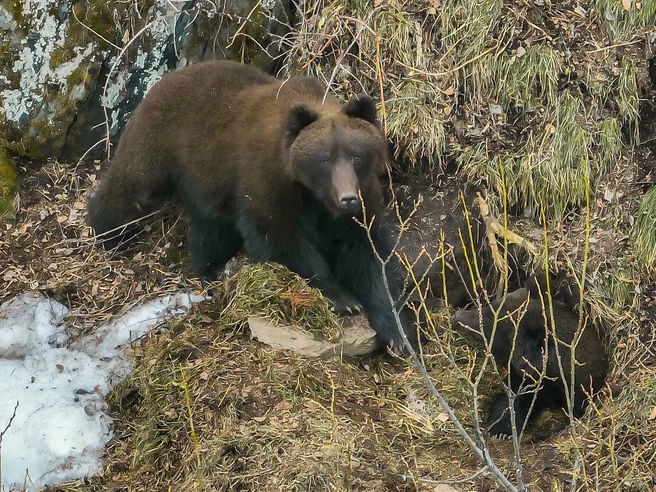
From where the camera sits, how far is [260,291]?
21.0 feet

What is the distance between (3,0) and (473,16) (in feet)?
12.9

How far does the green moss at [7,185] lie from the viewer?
7969 millimetres

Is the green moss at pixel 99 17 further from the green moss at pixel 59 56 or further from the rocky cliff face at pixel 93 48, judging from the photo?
the green moss at pixel 59 56

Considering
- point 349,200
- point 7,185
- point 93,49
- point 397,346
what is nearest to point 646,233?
point 397,346

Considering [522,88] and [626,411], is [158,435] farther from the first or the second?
[522,88]

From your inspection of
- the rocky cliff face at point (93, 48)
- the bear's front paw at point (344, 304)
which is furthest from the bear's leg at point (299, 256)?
the rocky cliff face at point (93, 48)

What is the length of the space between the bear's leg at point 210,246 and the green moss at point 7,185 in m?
1.67

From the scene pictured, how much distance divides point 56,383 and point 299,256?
1.84 meters

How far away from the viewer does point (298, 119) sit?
6242 millimetres

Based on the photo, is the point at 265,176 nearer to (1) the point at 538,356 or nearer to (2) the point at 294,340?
(2) the point at 294,340

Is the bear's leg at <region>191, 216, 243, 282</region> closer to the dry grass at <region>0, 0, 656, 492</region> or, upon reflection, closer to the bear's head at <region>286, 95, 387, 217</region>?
the dry grass at <region>0, 0, 656, 492</region>

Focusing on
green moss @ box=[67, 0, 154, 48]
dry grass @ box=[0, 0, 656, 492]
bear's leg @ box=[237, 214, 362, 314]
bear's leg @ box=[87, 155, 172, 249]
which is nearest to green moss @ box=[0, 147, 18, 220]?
dry grass @ box=[0, 0, 656, 492]

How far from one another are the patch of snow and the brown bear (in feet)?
2.71

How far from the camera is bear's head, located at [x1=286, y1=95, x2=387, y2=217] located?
6.17 meters
